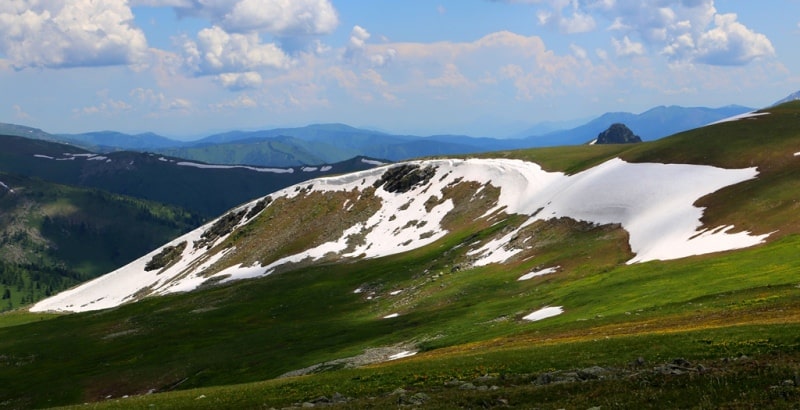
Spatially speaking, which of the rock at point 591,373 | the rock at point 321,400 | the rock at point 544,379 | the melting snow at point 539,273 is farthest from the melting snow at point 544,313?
the rock at point 321,400

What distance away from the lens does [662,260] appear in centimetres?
7006

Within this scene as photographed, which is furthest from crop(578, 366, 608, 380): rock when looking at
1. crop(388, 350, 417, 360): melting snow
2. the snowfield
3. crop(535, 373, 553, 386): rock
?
the snowfield

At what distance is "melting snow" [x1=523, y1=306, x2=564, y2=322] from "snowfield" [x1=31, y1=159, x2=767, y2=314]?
17.0m

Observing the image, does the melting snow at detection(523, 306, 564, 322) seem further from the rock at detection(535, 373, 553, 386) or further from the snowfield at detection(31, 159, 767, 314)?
the rock at detection(535, 373, 553, 386)

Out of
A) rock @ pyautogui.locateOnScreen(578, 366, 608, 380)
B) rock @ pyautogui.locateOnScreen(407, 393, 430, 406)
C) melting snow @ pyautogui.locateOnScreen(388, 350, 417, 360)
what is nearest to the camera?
rock @ pyautogui.locateOnScreen(407, 393, 430, 406)

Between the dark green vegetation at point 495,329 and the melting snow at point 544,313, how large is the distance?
1153 millimetres

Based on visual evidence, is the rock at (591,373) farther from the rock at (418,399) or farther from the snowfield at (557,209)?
the snowfield at (557,209)

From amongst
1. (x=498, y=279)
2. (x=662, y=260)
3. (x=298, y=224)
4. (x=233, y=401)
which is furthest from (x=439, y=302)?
(x=298, y=224)

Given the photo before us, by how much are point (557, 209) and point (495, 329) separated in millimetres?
52814

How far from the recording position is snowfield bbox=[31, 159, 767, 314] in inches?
3110

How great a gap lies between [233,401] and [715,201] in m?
69.7

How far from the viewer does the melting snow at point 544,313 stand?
6141 cm

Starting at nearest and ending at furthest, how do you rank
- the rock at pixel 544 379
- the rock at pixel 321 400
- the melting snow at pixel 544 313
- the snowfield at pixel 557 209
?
the rock at pixel 544 379 < the rock at pixel 321 400 < the melting snow at pixel 544 313 < the snowfield at pixel 557 209

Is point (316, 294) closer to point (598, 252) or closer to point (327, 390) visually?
point (598, 252)
